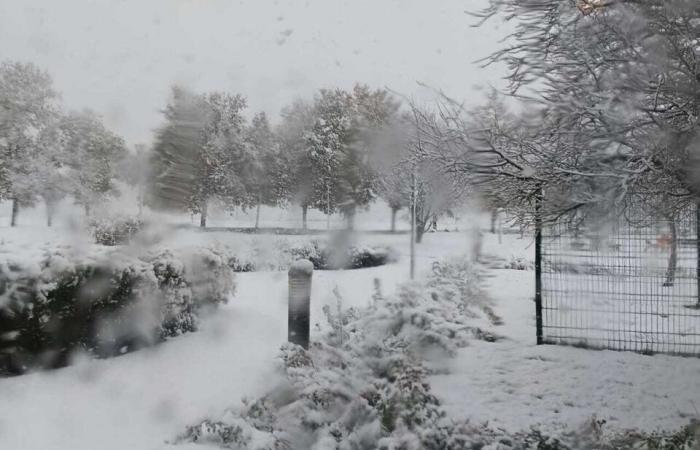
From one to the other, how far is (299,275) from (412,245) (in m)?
2.64

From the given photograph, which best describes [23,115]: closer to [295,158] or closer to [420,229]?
[295,158]

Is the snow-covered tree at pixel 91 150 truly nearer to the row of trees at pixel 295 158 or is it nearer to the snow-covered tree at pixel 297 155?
the row of trees at pixel 295 158

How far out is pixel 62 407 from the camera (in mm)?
2402

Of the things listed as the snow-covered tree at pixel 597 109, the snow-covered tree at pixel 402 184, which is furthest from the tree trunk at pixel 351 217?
the snow-covered tree at pixel 597 109

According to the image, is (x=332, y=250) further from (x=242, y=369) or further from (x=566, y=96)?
(x=566, y=96)

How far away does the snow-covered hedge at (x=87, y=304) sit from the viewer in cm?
239

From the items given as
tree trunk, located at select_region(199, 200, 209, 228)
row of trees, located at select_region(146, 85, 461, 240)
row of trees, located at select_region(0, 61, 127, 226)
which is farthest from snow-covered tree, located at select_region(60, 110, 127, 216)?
tree trunk, located at select_region(199, 200, 209, 228)

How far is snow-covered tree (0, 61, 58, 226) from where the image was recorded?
379cm

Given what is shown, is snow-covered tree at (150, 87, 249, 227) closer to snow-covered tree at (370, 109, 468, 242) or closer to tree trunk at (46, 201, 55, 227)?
tree trunk at (46, 201, 55, 227)

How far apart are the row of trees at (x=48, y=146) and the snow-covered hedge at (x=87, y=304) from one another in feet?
4.19

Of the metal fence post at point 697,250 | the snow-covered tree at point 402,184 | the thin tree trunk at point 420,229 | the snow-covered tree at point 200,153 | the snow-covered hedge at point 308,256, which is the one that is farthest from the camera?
the thin tree trunk at point 420,229

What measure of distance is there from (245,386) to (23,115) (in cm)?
335

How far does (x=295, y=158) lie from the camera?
194 inches

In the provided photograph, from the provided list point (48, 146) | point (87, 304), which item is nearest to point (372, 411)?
point (87, 304)
